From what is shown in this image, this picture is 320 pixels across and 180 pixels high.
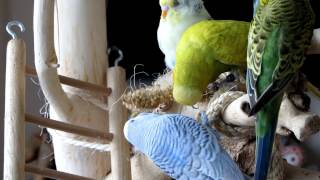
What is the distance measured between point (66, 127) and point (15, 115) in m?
0.06

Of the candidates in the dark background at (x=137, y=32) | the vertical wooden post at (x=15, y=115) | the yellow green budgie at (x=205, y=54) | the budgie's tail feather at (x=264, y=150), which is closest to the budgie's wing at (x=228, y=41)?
the yellow green budgie at (x=205, y=54)

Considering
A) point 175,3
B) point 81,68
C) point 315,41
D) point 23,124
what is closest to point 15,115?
point 23,124

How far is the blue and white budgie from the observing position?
521 millimetres

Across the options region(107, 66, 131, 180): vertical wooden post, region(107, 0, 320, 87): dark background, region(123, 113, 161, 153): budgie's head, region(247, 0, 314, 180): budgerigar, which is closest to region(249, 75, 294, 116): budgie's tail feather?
region(247, 0, 314, 180): budgerigar

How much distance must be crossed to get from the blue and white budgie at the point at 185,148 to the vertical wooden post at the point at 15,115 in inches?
5.5

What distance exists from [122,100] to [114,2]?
23.0 inches

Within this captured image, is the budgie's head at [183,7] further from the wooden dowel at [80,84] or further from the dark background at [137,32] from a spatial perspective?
the dark background at [137,32]

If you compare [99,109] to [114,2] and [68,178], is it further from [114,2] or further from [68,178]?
[114,2]

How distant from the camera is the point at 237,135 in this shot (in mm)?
589

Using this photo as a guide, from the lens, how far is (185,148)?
54 centimetres

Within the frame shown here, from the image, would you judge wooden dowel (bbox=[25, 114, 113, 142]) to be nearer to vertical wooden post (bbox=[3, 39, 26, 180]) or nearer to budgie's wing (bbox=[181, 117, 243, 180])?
vertical wooden post (bbox=[3, 39, 26, 180])

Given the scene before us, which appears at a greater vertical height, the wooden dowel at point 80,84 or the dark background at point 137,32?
the wooden dowel at point 80,84

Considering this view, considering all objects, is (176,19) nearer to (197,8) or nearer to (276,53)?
(197,8)

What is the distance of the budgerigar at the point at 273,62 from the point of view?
1.49ft
